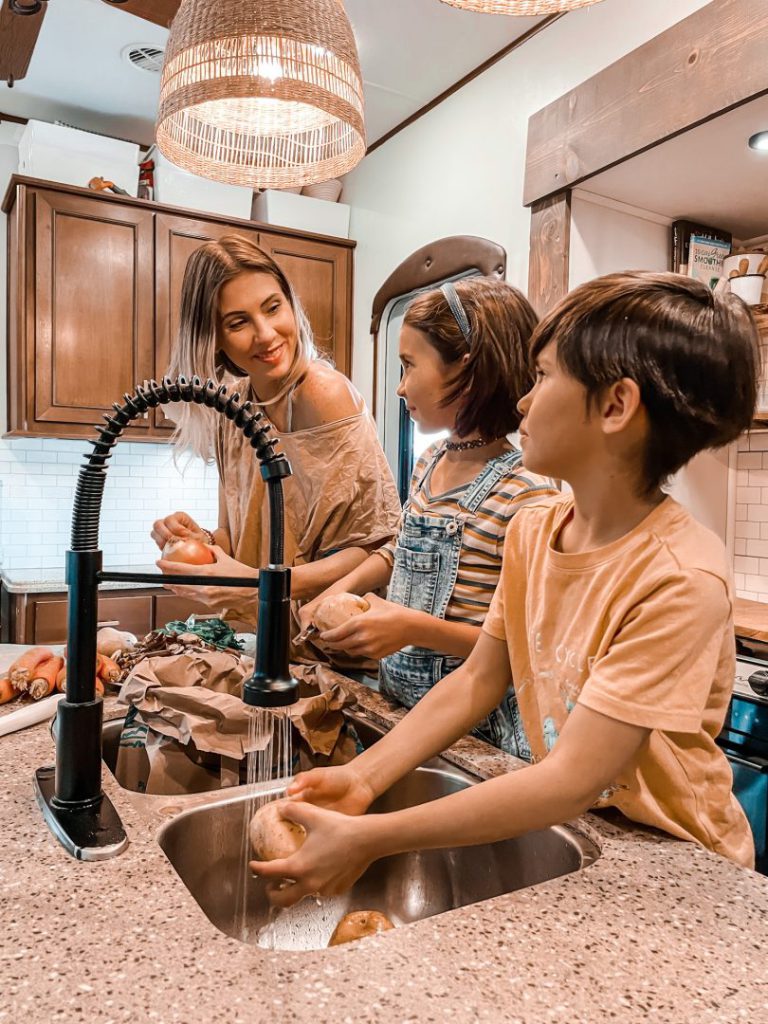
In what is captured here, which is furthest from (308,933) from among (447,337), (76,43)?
(76,43)

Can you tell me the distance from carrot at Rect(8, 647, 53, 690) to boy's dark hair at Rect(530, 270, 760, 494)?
843 mm

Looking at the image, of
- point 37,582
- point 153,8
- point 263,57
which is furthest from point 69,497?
point 263,57

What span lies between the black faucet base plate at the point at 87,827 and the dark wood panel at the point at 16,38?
1742mm

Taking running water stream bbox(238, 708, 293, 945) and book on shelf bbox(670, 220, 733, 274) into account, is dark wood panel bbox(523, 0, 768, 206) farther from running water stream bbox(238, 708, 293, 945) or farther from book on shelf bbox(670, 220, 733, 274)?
running water stream bbox(238, 708, 293, 945)

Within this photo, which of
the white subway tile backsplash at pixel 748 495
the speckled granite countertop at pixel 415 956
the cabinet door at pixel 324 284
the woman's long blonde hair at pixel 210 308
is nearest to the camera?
the speckled granite countertop at pixel 415 956

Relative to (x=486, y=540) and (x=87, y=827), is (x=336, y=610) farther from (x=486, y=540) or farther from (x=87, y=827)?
(x=87, y=827)

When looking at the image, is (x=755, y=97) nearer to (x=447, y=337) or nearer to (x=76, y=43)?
(x=447, y=337)

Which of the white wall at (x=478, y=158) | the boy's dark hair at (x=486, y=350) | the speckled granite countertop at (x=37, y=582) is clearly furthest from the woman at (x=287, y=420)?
the speckled granite countertop at (x=37, y=582)

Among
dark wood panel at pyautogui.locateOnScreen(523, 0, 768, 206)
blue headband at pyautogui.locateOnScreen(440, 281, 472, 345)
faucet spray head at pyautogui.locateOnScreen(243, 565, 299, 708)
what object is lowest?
faucet spray head at pyautogui.locateOnScreen(243, 565, 299, 708)

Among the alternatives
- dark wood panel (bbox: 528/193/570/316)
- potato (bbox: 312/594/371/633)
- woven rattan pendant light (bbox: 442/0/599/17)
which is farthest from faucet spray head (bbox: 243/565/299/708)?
dark wood panel (bbox: 528/193/570/316)

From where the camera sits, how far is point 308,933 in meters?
0.83

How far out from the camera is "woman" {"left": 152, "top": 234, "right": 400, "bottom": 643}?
4.88ft

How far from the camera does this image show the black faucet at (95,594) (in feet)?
2.25

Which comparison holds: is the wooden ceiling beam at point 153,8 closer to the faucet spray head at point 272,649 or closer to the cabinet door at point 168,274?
the cabinet door at point 168,274
